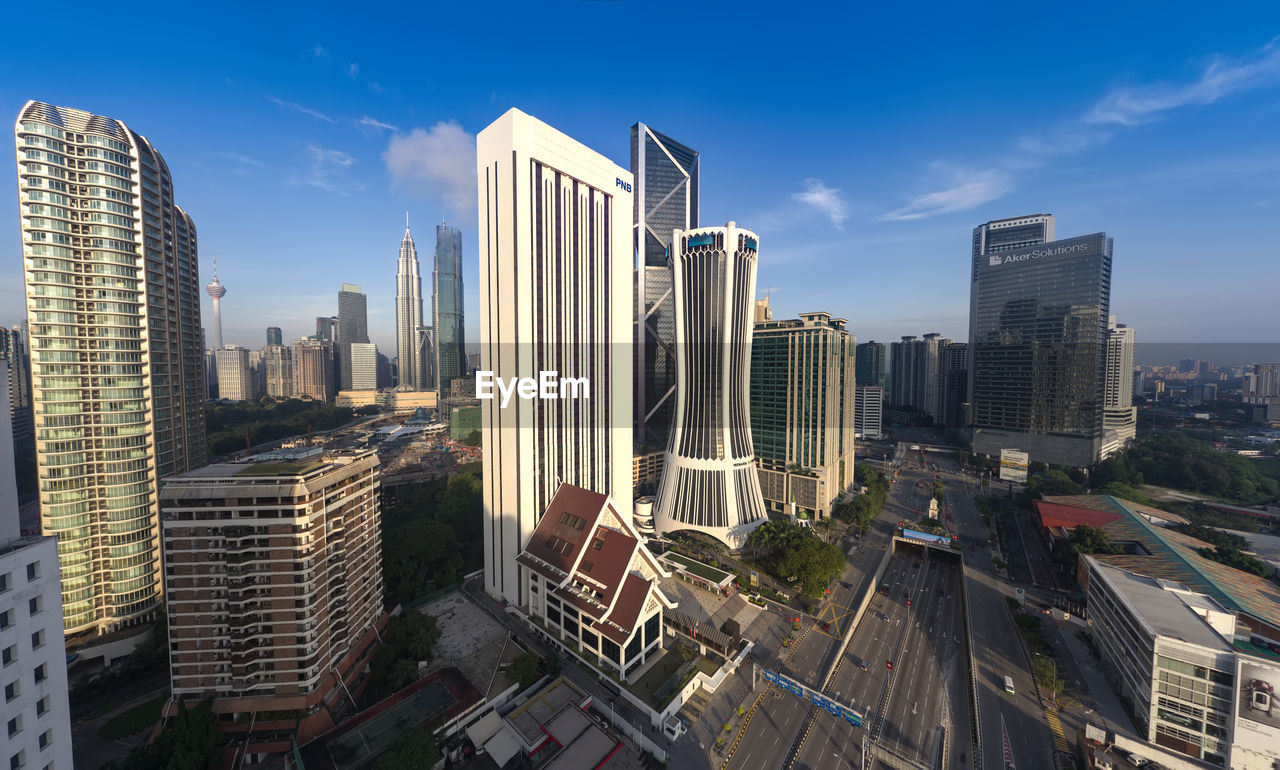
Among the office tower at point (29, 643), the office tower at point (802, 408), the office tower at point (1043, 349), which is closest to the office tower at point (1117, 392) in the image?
the office tower at point (1043, 349)

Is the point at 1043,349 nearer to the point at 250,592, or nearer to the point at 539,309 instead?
the point at 539,309

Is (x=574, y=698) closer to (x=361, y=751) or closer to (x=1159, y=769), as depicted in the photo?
(x=361, y=751)

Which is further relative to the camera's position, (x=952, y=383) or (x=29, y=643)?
(x=952, y=383)

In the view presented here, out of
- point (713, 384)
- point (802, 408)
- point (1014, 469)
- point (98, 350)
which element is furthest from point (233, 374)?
point (1014, 469)

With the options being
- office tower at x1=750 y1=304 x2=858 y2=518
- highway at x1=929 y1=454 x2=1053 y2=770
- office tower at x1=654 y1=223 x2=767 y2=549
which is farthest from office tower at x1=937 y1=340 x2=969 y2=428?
office tower at x1=654 y1=223 x2=767 y2=549

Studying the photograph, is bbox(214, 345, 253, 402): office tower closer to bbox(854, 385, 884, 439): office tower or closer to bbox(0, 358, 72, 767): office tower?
bbox(0, 358, 72, 767): office tower

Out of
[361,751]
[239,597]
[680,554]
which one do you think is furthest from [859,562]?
[239,597]

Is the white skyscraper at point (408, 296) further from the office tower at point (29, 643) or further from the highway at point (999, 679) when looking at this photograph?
the highway at point (999, 679)
